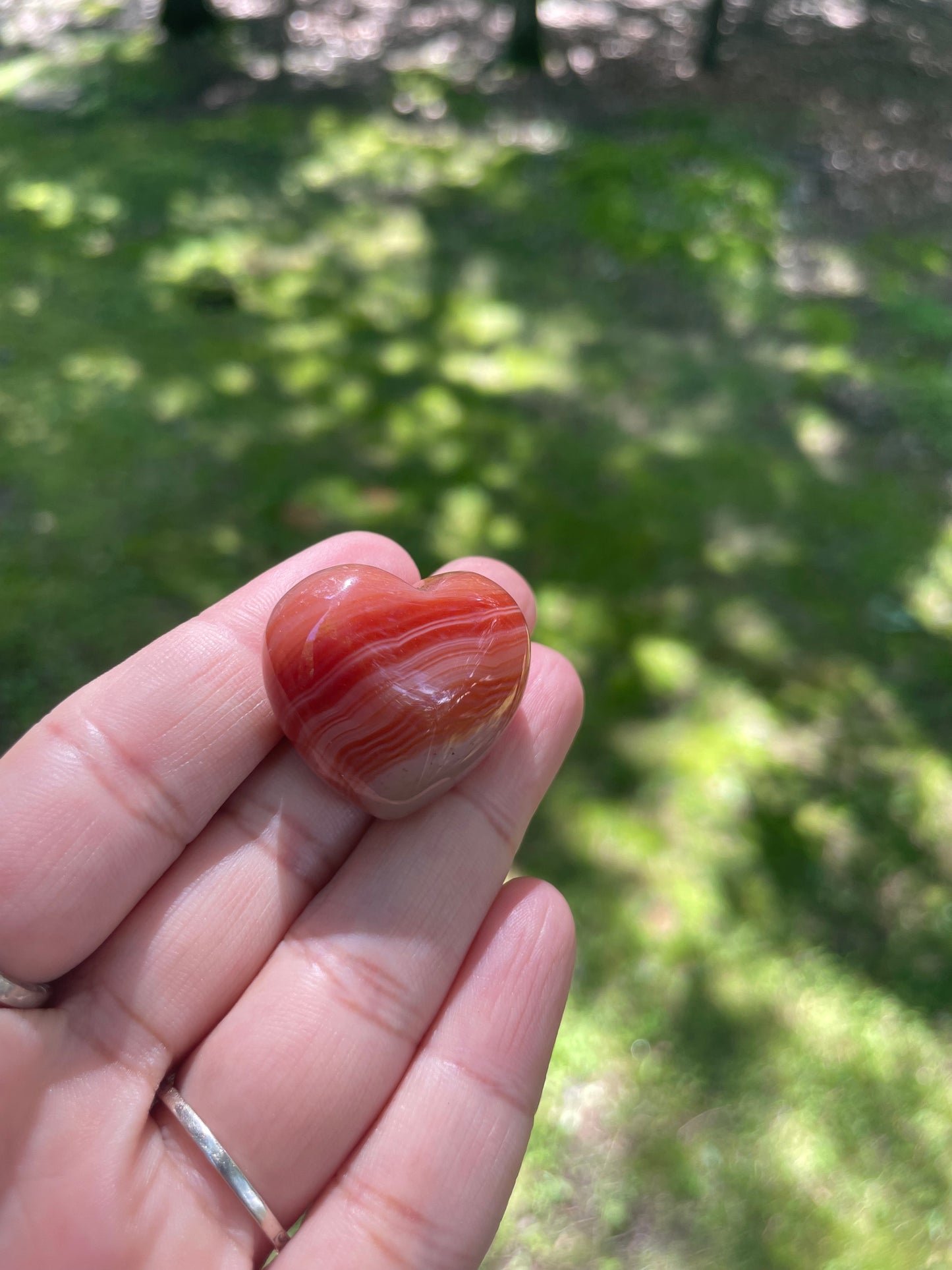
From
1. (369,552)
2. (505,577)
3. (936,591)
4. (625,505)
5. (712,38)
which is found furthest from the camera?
(712,38)

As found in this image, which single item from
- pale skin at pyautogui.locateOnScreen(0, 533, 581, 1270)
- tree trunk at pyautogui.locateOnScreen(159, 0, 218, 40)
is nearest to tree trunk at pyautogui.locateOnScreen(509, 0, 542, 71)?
tree trunk at pyautogui.locateOnScreen(159, 0, 218, 40)

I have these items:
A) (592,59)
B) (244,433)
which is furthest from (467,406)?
(592,59)

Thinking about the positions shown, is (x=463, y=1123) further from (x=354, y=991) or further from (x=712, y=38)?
(x=712, y=38)

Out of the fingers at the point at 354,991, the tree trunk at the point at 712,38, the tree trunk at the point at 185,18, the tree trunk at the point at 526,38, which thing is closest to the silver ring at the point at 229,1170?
the fingers at the point at 354,991

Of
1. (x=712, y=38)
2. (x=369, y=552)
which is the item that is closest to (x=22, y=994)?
(x=369, y=552)

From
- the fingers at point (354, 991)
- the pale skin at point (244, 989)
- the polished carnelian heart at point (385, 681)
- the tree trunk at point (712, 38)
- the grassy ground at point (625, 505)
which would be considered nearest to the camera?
the pale skin at point (244, 989)

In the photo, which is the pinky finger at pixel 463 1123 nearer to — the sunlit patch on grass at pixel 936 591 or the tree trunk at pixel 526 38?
the sunlit patch on grass at pixel 936 591

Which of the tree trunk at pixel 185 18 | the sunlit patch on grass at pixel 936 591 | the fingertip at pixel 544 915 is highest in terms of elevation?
the tree trunk at pixel 185 18
